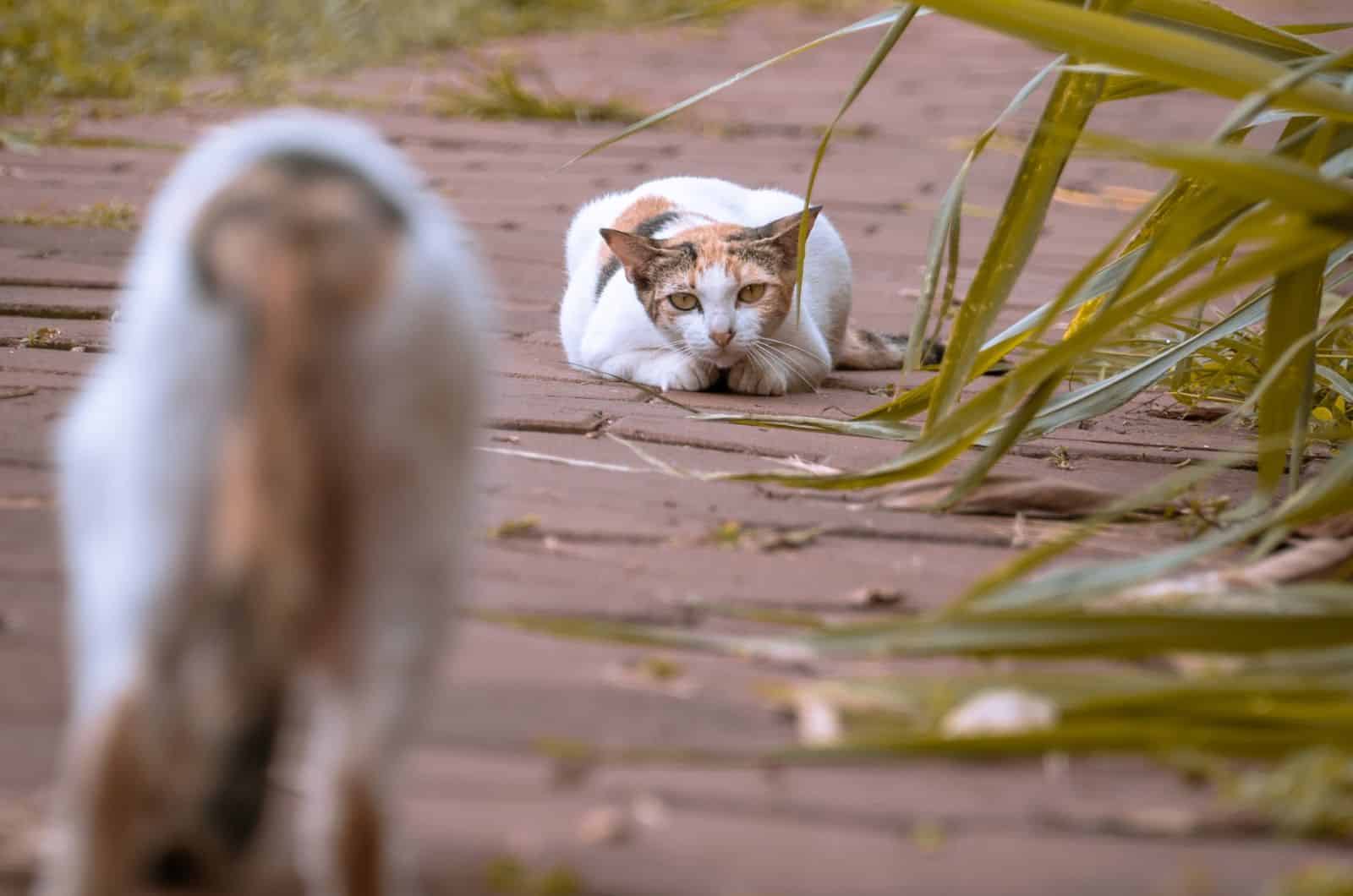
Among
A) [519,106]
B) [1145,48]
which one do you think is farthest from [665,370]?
[519,106]

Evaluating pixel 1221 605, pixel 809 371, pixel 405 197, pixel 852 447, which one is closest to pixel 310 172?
pixel 405 197

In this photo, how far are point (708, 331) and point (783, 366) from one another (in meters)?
0.20

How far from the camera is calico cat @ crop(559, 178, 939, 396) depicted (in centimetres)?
364

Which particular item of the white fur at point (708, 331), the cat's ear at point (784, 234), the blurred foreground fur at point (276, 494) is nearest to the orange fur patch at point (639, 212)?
the white fur at point (708, 331)

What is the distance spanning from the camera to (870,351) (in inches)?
152

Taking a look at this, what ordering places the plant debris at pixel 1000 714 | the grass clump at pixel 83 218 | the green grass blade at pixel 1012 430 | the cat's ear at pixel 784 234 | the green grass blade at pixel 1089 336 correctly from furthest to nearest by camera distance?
1. the grass clump at pixel 83 218
2. the cat's ear at pixel 784 234
3. the green grass blade at pixel 1012 430
4. the green grass blade at pixel 1089 336
5. the plant debris at pixel 1000 714

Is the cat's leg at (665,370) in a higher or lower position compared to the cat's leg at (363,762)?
lower

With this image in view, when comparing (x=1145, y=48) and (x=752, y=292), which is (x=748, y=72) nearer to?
(x=1145, y=48)

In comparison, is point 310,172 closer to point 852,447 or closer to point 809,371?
point 852,447

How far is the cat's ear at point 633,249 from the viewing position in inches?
142

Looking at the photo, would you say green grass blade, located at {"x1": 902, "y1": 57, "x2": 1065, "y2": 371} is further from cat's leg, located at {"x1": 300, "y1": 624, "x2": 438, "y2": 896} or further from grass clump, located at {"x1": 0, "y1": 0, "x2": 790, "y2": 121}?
grass clump, located at {"x1": 0, "y1": 0, "x2": 790, "y2": 121}

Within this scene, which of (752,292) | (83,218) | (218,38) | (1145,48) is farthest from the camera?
(218,38)

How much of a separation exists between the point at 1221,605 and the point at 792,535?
0.66 metres

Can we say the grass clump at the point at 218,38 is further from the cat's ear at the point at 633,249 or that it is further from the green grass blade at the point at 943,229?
the green grass blade at the point at 943,229
